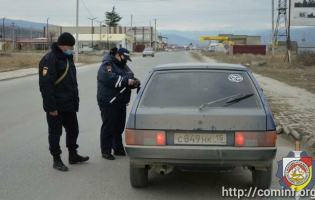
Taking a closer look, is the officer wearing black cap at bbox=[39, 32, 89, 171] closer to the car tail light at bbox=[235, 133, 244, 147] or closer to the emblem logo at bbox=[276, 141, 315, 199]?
the car tail light at bbox=[235, 133, 244, 147]

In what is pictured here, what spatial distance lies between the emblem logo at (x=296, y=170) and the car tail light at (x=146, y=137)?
1.25 meters

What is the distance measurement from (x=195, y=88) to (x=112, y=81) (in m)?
1.59

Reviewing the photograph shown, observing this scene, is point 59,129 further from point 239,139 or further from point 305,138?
point 305,138

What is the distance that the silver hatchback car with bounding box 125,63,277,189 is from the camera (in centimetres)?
421

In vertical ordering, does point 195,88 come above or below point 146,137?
above

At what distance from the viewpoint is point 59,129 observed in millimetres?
5555

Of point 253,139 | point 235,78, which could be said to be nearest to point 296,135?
point 235,78

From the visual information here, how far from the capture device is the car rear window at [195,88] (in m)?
4.47

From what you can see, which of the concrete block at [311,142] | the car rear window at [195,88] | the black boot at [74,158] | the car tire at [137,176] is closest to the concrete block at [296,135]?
the concrete block at [311,142]

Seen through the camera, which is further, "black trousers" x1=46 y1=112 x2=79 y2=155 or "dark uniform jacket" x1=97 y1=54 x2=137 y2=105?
"dark uniform jacket" x1=97 y1=54 x2=137 y2=105

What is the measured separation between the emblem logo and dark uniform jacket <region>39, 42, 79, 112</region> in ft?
9.51

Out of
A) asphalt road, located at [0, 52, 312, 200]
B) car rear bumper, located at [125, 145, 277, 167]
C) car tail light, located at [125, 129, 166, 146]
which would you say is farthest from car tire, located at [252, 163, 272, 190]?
car tail light, located at [125, 129, 166, 146]

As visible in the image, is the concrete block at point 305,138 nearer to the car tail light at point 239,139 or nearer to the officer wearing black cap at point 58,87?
the car tail light at point 239,139

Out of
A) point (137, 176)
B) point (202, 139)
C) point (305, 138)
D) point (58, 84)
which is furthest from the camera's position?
point (305, 138)
